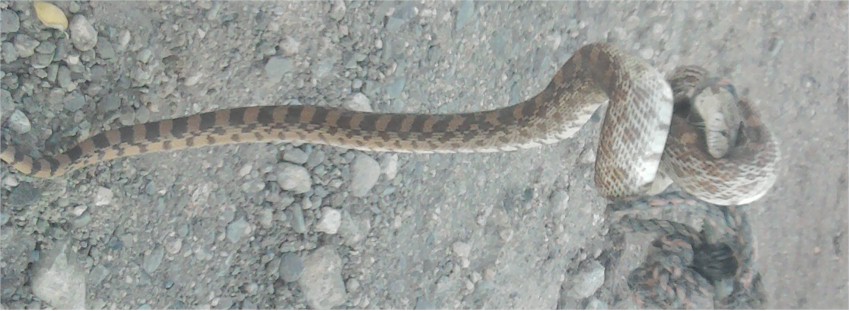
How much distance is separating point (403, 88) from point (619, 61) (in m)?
0.92

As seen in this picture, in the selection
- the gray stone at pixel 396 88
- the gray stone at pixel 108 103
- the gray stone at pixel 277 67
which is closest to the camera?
the gray stone at pixel 108 103

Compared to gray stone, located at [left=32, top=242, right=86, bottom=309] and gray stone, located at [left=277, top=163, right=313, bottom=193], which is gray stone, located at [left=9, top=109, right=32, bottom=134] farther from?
gray stone, located at [left=277, top=163, right=313, bottom=193]

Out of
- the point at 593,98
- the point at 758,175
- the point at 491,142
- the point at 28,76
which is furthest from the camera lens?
the point at 28,76

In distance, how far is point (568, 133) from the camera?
1.20 meters

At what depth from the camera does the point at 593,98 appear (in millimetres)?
1127

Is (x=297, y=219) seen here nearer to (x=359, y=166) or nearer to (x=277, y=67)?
(x=359, y=166)

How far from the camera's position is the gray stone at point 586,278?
217 centimetres

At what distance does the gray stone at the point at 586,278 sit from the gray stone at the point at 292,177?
826 millimetres

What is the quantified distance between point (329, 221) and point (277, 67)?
1.26 ft

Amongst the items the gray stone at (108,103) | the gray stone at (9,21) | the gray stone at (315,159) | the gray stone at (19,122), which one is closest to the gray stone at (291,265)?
the gray stone at (315,159)

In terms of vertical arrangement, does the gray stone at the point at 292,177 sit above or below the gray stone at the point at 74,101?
below

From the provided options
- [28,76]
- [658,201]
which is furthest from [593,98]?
[28,76]

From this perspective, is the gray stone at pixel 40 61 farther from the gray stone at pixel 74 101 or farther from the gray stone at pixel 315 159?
the gray stone at pixel 315 159

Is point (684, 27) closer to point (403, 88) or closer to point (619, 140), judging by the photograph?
point (403, 88)
